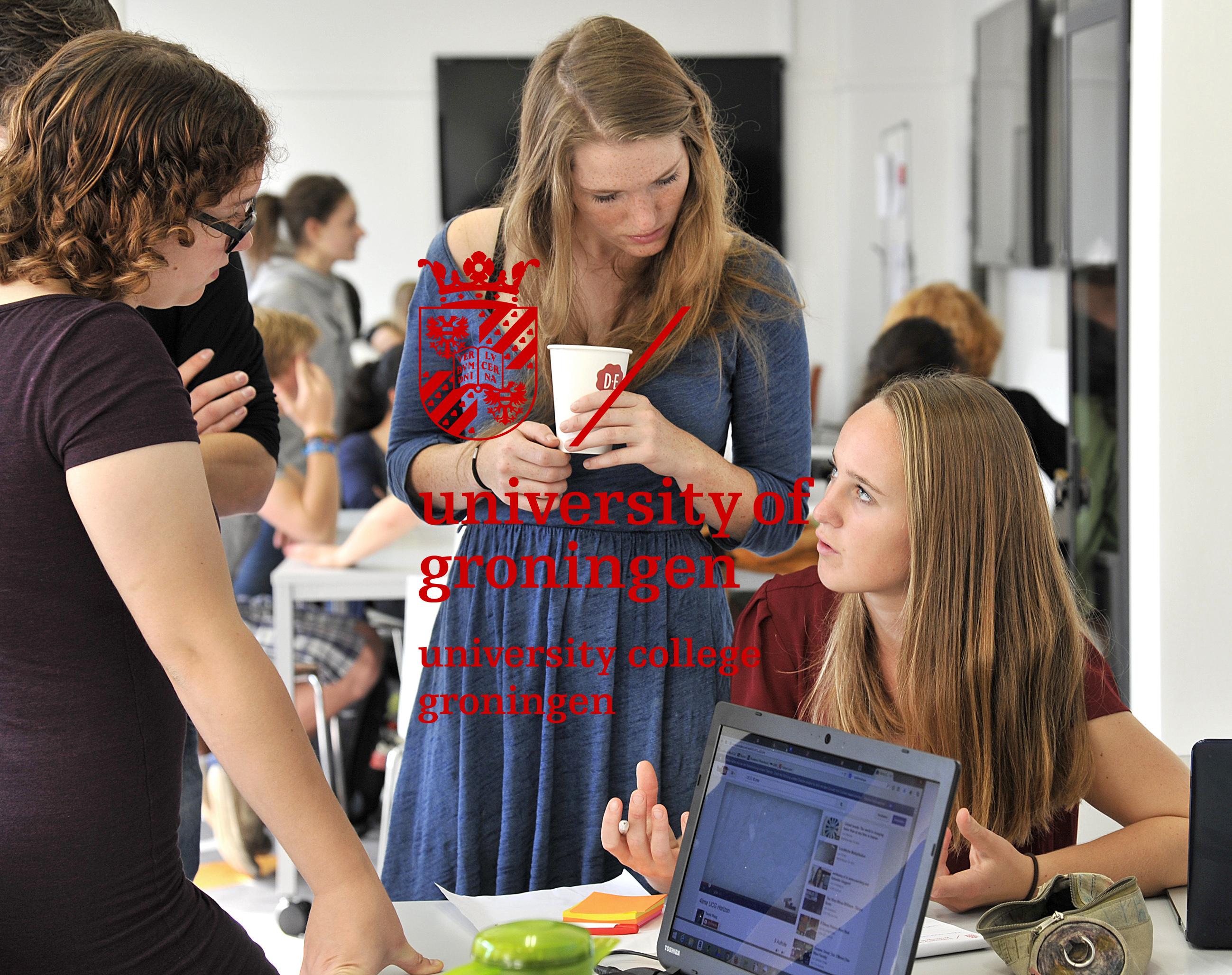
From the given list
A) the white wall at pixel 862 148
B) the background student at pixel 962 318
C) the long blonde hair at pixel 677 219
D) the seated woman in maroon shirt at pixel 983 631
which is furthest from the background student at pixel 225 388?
the white wall at pixel 862 148

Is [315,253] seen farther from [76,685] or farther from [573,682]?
[76,685]

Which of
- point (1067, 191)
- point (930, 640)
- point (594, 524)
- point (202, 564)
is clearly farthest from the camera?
point (1067, 191)

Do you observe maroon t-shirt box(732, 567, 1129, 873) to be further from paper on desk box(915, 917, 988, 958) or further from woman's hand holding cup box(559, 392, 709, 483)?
paper on desk box(915, 917, 988, 958)

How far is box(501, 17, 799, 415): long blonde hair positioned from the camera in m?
1.33

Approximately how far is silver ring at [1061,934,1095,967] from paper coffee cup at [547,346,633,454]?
66cm

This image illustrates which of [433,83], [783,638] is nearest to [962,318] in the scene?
[783,638]

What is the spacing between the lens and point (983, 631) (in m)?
1.25

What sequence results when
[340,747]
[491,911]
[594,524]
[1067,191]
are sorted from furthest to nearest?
[340,747] < [1067,191] < [594,524] < [491,911]

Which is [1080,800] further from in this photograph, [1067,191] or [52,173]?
[1067,191]

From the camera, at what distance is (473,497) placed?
4.75ft

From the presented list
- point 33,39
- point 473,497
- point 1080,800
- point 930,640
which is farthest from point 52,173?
point 1080,800

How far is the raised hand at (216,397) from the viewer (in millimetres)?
1342

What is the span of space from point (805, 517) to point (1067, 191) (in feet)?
5.80

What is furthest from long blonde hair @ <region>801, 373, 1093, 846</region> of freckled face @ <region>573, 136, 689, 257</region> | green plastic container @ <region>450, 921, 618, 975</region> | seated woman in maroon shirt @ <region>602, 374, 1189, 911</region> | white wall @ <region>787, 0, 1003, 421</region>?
white wall @ <region>787, 0, 1003, 421</region>
